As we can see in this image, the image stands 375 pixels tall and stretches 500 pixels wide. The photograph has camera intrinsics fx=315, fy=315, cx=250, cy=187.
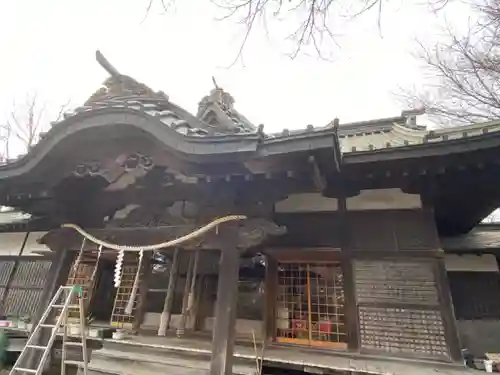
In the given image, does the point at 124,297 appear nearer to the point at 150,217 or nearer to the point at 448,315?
the point at 150,217

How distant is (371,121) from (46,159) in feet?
28.6

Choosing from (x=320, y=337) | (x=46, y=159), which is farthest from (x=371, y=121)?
(x=46, y=159)

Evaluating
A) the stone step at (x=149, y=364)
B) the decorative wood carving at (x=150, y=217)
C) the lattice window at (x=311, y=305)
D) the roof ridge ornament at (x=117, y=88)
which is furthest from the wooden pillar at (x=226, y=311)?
the roof ridge ornament at (x=117, y=88)

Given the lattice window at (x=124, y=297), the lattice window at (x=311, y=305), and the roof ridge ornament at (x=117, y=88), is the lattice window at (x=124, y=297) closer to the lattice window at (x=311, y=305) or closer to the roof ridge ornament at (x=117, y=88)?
the lattice window at (x=311, y=305)

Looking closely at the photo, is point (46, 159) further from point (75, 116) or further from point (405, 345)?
Result: point (405, 345)

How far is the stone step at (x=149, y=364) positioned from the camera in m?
4.47

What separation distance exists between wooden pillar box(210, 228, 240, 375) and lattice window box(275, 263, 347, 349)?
4.32 feet

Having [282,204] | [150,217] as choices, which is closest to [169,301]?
[150,217]

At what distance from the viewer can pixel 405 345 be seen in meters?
4.33

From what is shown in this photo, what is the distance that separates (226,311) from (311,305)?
168 centimetres

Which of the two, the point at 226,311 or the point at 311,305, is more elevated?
the point at 311,305

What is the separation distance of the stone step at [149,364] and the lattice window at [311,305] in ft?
3.43

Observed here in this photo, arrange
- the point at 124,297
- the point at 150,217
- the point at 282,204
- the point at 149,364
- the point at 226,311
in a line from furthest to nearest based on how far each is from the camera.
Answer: the point at 124,297 → the point at 282,204 → the point at 150,217 → the point at 149,364 → the point at 226,311

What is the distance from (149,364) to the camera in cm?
483
